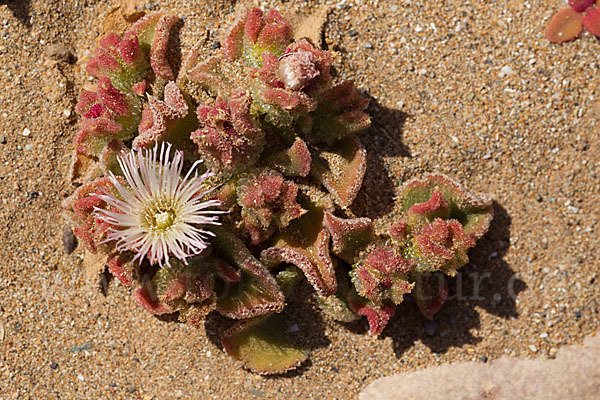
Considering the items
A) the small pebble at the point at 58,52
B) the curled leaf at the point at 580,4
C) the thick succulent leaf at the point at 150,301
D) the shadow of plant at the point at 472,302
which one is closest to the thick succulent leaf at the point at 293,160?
the thick succulent leaf at the point at 150,301

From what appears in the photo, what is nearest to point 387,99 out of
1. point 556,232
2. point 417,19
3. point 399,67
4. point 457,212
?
point 399,67

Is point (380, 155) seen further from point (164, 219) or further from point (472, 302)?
point (164, 219)

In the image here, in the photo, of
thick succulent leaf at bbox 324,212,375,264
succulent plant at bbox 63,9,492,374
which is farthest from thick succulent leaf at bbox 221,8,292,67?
thick succulent leaf at bbox 324,212,375,264

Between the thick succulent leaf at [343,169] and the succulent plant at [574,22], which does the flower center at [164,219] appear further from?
the succulent plant at [574,22]

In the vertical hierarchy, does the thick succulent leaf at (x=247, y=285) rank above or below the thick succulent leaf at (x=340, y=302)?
above

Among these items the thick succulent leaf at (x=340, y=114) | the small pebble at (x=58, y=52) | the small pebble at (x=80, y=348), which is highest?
the small pebble at (x=58, y=52)

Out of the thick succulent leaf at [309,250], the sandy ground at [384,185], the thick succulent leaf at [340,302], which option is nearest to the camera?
the thick succulent leaf at [309,250]
